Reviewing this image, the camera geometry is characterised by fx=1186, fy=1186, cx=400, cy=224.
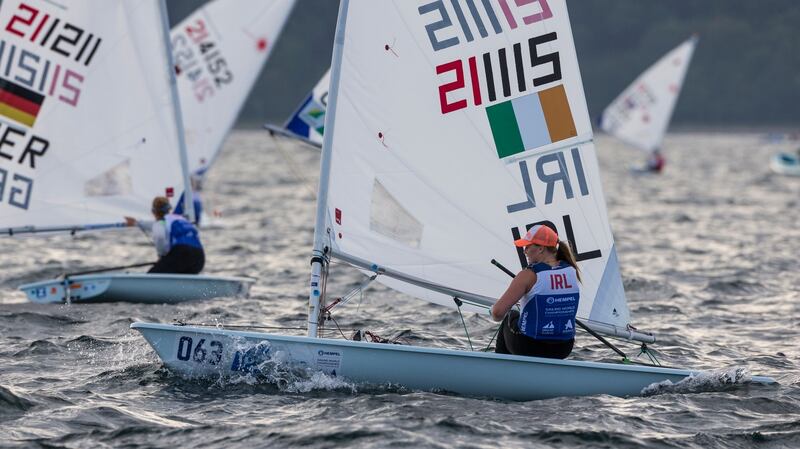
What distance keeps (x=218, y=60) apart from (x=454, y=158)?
9742 millimetres

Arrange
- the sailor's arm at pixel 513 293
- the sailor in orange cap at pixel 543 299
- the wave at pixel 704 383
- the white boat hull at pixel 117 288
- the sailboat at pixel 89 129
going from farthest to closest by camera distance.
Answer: the sailboat at pixel 89 129 < the white boat hull at pixel 117 288 < the wave at pixel 704 383 < the sailor in orange cap at pixel 543 299 < the sailor's arm at pixel 513 293

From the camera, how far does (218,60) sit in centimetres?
1777

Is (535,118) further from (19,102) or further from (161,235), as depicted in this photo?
(19,102)

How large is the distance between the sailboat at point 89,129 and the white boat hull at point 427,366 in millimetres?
3939

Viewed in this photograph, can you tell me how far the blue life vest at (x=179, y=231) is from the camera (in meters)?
12.1

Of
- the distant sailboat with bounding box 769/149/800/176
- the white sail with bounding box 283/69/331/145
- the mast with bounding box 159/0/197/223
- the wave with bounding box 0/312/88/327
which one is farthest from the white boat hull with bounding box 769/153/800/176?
the wave with bounding box 0/312/88/327

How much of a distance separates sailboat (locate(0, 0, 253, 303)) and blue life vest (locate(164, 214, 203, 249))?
14.9 inches

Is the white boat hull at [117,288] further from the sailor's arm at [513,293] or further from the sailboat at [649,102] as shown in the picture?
the sailboat at [649,102]

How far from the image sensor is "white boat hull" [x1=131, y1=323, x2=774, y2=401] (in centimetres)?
805

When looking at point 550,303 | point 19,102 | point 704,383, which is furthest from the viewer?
point 19,102

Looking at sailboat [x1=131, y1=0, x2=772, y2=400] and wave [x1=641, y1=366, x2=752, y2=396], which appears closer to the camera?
wave [x1=641, y1=366, x2=752, y2=396]

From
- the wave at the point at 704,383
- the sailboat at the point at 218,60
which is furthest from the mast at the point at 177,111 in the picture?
the wave at the point at 704,383

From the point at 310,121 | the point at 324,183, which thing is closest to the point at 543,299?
the point at 324,183

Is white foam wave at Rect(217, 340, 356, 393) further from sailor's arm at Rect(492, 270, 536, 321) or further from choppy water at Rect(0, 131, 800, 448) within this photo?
sailor's arm at Rect(492, 270, 536, 321)
